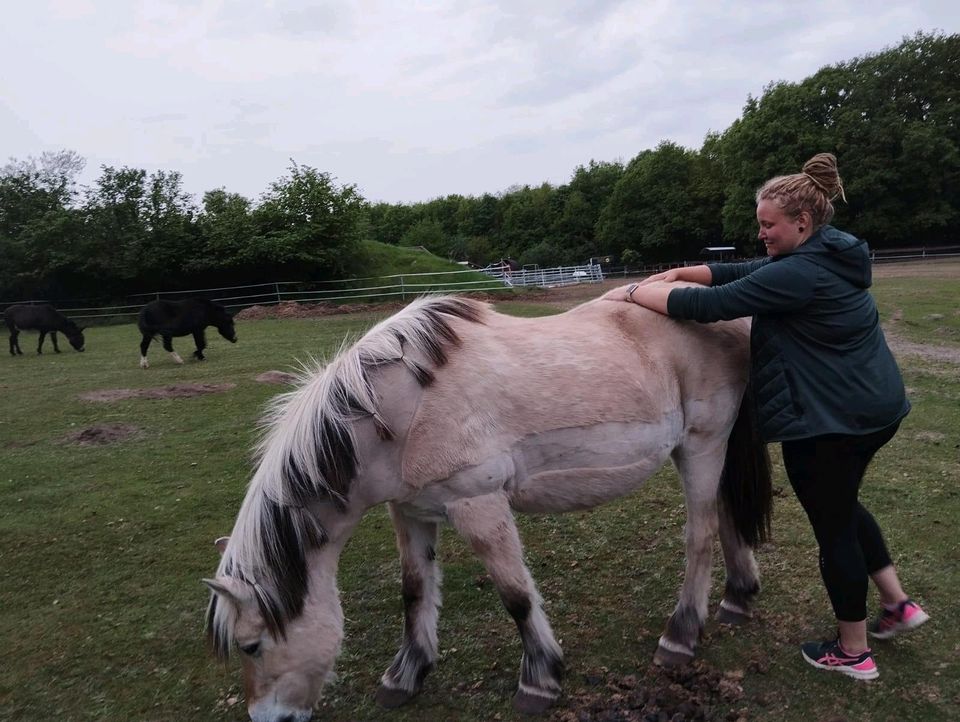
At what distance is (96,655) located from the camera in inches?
129

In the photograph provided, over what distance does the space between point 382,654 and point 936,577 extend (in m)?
3.10

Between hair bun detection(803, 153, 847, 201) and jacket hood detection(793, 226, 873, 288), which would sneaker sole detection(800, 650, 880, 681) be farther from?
hair bun detection(803, 153, 847, 201)

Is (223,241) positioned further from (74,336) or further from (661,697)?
(661,697)

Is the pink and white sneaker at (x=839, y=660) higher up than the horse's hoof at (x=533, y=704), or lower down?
lower down

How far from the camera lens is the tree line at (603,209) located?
27.4 m

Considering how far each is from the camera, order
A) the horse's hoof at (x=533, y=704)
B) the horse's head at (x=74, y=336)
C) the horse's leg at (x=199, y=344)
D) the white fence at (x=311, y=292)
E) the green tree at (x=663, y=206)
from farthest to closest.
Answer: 1. the green tree at (x=663, y=206)
2. the white fence at (x=311, y=292)
3. the horse's head at (x=74, y=336)
4. the horse's leg at (x=199, y=344)
5. the horse's hoof at (x=533, y=704)

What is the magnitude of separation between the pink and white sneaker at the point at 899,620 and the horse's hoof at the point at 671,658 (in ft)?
3.09

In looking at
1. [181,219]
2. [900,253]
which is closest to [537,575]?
[181,219]

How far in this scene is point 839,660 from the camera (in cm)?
273

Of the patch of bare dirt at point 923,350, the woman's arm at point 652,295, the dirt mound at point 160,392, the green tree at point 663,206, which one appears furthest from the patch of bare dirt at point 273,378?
the green tree at point 663,206

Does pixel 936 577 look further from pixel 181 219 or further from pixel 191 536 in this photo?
pixel 181 219

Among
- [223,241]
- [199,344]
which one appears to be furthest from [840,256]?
[223,241]

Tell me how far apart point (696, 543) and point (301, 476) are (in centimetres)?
191

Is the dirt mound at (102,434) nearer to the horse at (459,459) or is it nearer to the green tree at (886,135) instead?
the horse at (459,459)
